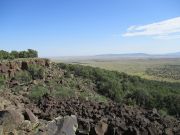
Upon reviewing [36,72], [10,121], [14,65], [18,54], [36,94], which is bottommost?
[36,94]

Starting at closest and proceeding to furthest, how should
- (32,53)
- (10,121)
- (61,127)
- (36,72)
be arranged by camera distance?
(10,121) → (61,127) → (36,72) → (32,53)

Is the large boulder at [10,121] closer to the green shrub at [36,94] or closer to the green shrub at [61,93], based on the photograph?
the green shrub at [36,94]

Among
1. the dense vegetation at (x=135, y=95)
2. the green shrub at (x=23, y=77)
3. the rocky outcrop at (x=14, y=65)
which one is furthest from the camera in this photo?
the rocky outcrop at (x=14, y=65)

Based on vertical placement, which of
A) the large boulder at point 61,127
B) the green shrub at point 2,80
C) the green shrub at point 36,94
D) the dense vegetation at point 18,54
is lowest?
the green shrub at point 36,94

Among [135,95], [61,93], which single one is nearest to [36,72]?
[61,93]

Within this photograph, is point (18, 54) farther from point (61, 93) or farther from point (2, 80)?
point (61, 93)

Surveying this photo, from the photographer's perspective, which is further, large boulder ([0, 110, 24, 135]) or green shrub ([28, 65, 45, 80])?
green shrub ([28, 65, 45, 80])

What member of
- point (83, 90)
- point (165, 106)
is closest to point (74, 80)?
point (83, 90)

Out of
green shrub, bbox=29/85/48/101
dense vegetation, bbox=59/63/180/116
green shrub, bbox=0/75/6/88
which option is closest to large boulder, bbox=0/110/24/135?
green shrub, bbox=29/85/48/101

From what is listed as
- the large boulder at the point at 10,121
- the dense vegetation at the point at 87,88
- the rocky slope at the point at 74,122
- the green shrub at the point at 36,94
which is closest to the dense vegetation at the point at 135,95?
the dense vegetation at the point at 87,88

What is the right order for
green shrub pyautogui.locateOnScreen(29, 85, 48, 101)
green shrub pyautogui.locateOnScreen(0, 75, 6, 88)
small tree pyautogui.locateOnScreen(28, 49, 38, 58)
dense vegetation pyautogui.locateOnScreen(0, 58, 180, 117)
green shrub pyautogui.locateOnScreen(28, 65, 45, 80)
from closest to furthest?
green shrub pyautogui.locateOnScreen(29, 85, 48, 101) → green shrub pyautogui.locateOnScreen(0, 75, 6, 88) → dense vegetation pyautogui.locateOnScreen(0, 58, 180, 117) → green shrub pyautogui.locateOnScreen(28, 65, 45, 80) → small tree pyautogui.locateOnScreen(28, 49, 38, 58)

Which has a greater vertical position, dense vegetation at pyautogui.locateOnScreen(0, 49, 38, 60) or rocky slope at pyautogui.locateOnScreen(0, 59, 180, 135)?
dense vegetation at pyautogui.locateOnScreen(0, 49, 38, 60)

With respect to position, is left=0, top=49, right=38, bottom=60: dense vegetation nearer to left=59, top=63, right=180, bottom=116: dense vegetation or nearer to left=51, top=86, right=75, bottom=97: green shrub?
left=59, top=63, right=180, bottom=116: dense vegetation

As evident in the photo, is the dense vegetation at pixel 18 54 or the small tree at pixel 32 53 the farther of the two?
the small tree at pixel 32 53
